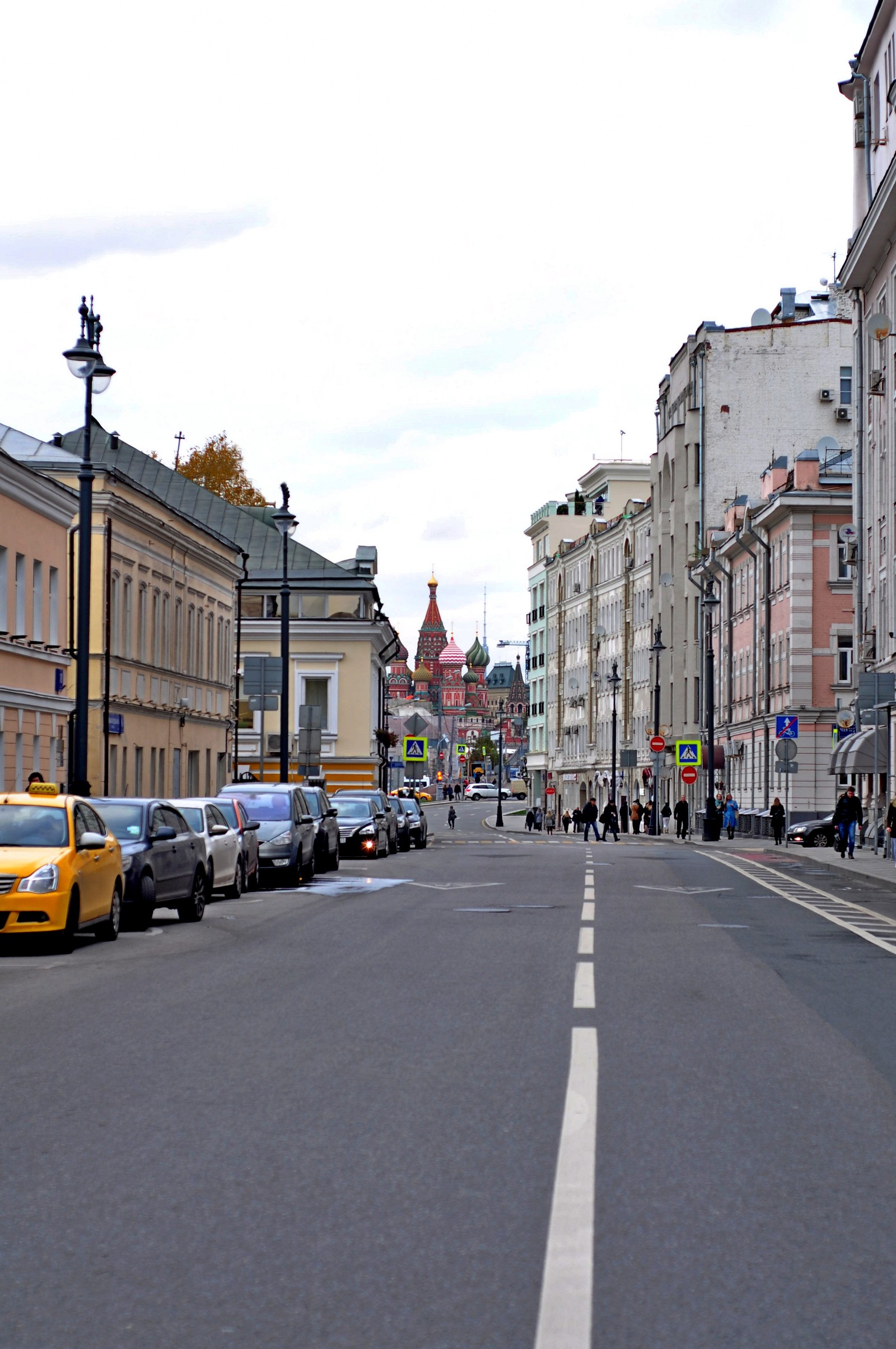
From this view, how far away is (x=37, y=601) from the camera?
40812 mm

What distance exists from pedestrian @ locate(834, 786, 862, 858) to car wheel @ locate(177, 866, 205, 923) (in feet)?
78.0

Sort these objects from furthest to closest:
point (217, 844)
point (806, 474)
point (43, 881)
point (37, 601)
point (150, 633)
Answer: point (806, 474) < point (150, 633) < point (37, 601) < point (217, 844) < point (43, 881)

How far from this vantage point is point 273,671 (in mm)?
45344

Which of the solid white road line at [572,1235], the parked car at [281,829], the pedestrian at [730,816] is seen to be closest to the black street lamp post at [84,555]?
the parked car at [281,829]

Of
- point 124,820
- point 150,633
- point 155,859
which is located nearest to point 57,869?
point 155,859

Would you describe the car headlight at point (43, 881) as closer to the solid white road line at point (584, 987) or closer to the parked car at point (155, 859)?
the parked car at point (155, 859)

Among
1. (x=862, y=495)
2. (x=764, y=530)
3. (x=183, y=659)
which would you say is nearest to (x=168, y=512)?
(x=183, y=659)

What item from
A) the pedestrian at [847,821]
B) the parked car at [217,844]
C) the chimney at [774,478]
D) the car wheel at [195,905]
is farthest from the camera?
the chimney at [774,478]

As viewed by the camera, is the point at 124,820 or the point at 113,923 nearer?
the point at 113,923

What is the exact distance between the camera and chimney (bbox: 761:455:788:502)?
236 feet

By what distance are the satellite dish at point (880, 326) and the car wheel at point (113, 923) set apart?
30.2 m

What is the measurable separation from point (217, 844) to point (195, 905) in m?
3.74

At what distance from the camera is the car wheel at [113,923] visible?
18203mm

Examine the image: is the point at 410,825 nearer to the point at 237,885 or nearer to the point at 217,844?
the point at 237,885
